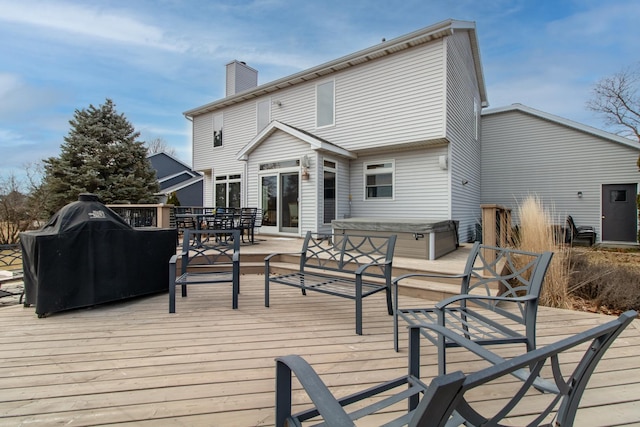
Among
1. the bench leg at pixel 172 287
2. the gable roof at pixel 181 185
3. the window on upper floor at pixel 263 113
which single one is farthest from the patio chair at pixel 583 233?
the gable roof at pixel 181 185

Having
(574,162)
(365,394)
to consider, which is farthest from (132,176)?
(574,162)

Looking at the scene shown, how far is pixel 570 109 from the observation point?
1623 cm

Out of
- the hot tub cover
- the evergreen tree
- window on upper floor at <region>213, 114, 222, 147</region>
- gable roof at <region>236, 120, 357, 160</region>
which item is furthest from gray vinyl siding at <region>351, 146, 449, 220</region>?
the evergreen tree

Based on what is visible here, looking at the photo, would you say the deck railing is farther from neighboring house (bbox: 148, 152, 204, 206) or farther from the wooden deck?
neighboring house (bbox: 148, 152, 204, 206)

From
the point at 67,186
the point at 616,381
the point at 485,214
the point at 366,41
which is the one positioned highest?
the point at 366,41

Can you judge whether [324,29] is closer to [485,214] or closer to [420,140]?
[420,140]

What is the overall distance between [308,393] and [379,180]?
335 inches

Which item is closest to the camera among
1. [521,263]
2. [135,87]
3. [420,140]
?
[521,263]

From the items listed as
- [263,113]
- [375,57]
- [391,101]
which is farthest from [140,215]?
[375,57]

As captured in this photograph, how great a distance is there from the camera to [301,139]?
8.20m

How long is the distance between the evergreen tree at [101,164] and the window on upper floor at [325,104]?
29.0 feet

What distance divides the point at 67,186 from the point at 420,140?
44.4 feet

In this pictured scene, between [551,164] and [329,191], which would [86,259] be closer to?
[329,191]

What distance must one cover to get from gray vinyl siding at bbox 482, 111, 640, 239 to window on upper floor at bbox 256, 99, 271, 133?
811 centimetres
